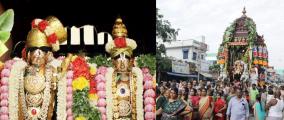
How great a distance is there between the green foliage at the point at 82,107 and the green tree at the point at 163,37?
0.97m

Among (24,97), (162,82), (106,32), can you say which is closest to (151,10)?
(106,32)

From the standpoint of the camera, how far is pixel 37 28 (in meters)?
4.64

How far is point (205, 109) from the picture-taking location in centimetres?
505

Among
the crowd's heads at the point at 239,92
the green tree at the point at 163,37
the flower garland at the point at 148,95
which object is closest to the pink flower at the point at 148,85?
the flower garland at the point at 148,95

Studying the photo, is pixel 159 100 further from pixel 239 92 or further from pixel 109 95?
pixel 239 92

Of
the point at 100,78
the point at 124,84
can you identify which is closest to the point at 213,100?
the point at 124,84

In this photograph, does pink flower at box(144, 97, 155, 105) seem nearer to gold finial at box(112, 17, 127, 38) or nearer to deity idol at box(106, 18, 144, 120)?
deity idol at box(106, 18, 144, 120)

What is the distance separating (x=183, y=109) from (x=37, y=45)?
1.85 m

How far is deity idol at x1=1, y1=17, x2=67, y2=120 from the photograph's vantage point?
4.47 m

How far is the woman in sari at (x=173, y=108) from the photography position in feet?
16.5

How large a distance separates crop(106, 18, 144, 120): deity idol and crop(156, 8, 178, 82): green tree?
50 cm

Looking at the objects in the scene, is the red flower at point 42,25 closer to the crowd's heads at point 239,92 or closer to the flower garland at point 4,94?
the flower garland at point 4,94

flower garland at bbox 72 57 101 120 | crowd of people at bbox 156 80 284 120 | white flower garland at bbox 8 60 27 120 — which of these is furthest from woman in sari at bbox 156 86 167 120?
white flower garland at bbox 8 60 27 120

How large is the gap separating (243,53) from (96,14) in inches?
71.9
